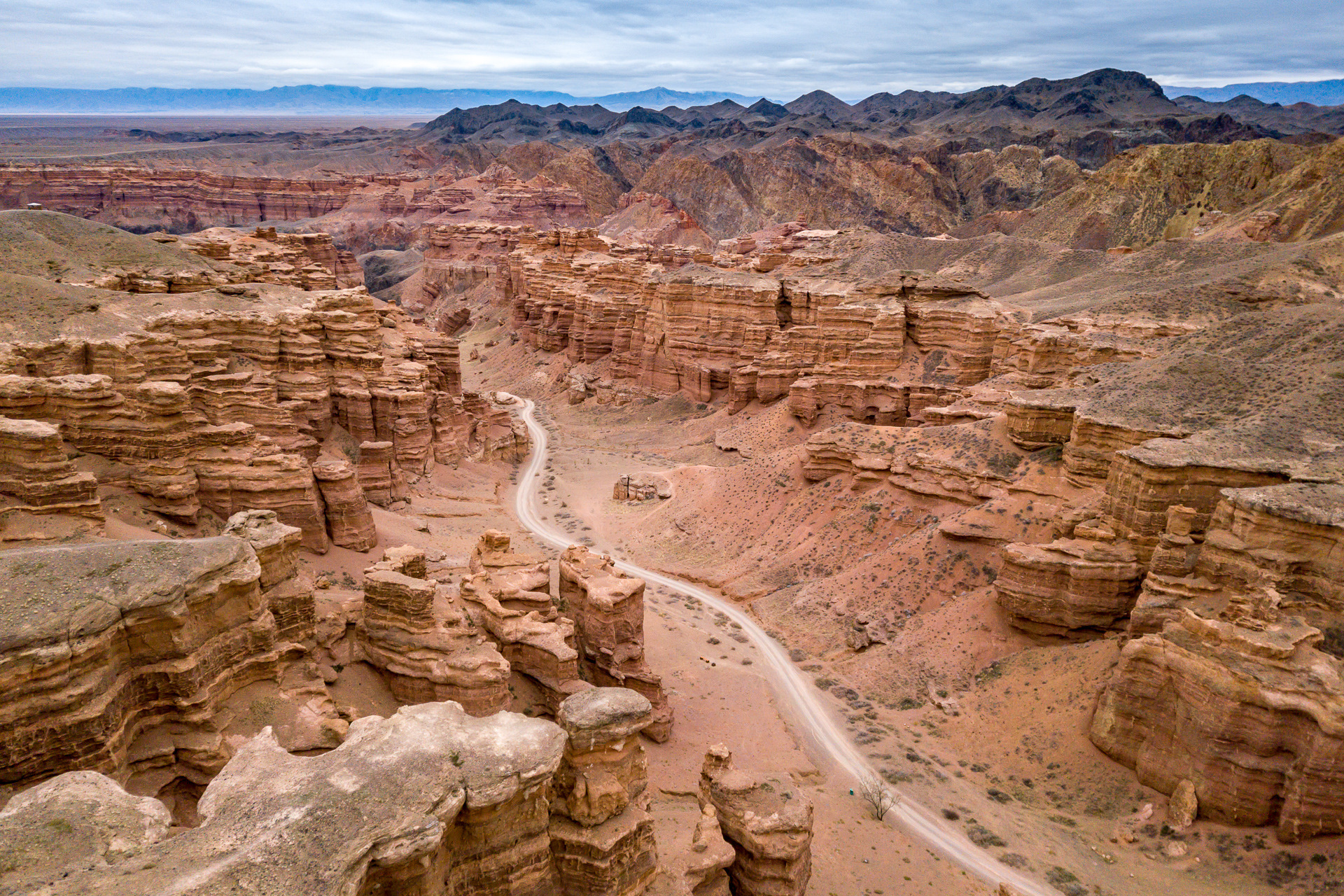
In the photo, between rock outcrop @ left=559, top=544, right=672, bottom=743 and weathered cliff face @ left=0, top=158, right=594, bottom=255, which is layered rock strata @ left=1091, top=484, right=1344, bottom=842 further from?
weathered cliff face @ left=0, top=158, right=594, bottom=255

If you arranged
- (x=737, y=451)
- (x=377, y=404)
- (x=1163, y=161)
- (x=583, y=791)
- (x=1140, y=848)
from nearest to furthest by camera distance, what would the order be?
(x=583, y=791)
(x=1140, y=848)
(x=377, y=404)
(x=737, y=451)
(x=1163, y=161)

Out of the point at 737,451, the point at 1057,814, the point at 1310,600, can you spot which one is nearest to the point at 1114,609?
the point at 1310,600

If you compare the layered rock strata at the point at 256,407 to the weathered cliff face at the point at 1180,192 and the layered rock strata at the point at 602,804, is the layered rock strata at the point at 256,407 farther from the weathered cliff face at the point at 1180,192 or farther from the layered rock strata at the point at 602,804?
the weathered cliff face at the point at 1180,192

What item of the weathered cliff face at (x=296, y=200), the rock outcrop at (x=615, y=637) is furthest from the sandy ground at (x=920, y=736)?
the weathered cliff face at (x=296, y=200)

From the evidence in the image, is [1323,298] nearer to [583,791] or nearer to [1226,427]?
[1226,427]

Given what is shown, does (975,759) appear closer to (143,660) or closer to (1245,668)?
(1245,668)

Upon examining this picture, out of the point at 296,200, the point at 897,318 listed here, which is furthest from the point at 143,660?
the point at 296,200
